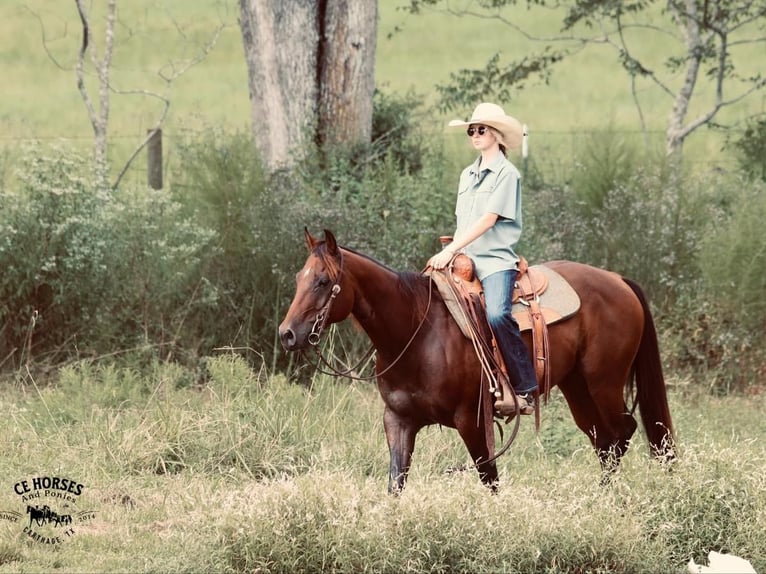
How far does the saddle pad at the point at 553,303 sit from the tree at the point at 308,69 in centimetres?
520

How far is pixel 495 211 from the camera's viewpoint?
6551mm

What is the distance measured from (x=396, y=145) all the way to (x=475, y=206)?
6054 millimetres

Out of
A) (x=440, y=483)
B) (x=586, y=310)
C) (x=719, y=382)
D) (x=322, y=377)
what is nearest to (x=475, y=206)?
(x=586, y=310)

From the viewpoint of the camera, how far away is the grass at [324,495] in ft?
18.9

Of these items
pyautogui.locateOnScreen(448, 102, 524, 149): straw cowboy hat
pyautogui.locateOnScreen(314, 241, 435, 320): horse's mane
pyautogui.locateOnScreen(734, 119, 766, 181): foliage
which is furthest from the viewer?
pyautogui.locateOnScreen(734, 119, 766, 181): foliage

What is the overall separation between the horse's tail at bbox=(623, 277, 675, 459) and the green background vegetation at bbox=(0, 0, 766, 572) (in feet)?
0.58

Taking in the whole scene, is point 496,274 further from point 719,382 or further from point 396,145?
point 396,145

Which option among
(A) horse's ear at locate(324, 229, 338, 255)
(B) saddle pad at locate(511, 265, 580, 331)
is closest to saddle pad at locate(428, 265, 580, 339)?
(B) saddle pad at locate(511, 265, 580, 331)

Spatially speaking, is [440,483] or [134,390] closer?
[440,483]

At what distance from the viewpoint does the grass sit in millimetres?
5770

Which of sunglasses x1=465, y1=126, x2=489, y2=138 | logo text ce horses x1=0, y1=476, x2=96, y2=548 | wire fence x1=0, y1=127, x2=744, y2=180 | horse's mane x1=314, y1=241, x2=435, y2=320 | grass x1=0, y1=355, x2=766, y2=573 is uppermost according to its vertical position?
sunglasses x1=465, y1=126, x2=489, y2=138

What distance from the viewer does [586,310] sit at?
704 cm

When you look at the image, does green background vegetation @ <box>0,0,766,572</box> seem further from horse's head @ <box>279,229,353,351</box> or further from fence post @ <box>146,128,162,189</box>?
fence post @ <box>146,128,162,189</box>

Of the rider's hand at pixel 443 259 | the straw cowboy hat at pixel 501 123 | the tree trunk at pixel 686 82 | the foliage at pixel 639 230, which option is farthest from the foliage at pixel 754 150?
the rider's hand at pixel 443 259
